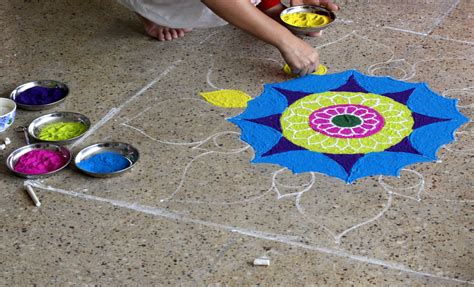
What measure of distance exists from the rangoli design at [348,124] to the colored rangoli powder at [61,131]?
48 cm

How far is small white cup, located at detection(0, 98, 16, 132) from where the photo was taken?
2.35 meters

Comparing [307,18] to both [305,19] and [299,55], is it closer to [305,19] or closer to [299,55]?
[305,19]

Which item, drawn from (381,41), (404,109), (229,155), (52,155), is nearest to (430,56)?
(381,41)

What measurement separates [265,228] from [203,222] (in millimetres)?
156

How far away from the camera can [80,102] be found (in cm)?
252

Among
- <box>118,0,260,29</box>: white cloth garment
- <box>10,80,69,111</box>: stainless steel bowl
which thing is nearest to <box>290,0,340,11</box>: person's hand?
<box>118,0,260,29</box>: white cloth garment

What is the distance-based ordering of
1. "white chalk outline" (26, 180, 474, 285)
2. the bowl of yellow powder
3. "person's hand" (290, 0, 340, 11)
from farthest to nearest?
"person's hand" (290, 0, 340, 11) < the bowl of yellow powder < "white chalk outline" (26, 180, 474, 285)

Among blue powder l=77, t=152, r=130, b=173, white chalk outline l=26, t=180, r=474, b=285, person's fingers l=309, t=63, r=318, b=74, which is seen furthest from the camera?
person's fingers l=309, t=63, r=318, b=74

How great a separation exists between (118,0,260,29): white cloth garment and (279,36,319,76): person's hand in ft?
1.48

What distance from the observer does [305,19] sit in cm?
294

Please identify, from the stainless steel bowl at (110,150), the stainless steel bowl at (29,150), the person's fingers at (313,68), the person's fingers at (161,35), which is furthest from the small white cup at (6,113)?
the person's fingers at (313,68)

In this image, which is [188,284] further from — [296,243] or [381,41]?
[381,41]

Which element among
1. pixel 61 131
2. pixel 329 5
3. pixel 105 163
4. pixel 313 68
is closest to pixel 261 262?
pixel 105 163

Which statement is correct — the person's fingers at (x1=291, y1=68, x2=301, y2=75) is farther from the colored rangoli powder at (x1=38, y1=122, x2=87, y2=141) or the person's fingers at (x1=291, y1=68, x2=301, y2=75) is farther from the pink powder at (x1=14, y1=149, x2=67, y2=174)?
the pink powder at (x1=14, y1=149, x2=67, y2=174)
